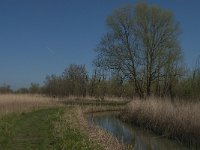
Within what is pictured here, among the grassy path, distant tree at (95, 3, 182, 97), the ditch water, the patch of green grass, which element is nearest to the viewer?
the patch of green grass

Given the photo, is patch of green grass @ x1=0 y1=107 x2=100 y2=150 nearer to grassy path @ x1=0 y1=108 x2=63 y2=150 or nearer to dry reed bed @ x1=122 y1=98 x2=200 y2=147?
grassy path @ x1=0 y1=108 x2=63 y2=150

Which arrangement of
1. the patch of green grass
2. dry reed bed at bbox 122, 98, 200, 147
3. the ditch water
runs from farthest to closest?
dry reed bed at bbox 122, 98, 200, 147, the ditch water, the patch of green grass

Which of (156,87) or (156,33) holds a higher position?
(156,33)

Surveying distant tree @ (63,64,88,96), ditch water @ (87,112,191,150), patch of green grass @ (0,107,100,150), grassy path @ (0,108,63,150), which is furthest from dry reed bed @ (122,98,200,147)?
distant tree @ (63,64,88,96)

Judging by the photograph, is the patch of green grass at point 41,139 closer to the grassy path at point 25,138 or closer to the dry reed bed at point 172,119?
the grassy path at point 25,138

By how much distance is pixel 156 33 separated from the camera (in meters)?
44.9

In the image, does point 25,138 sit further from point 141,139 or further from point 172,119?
point 172,119

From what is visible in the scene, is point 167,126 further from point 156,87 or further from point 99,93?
Result: point 99,93

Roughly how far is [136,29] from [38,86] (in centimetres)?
4494

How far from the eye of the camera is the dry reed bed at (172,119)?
18.1 m

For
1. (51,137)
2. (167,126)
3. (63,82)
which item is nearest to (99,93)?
(63,82)

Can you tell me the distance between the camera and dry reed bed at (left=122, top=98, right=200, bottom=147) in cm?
1808

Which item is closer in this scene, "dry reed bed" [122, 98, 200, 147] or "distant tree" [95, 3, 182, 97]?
"dry reed bed" [122, 98, 200, 147]

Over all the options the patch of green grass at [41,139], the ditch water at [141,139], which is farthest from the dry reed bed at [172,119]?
the patch of green grass at [41,139]
